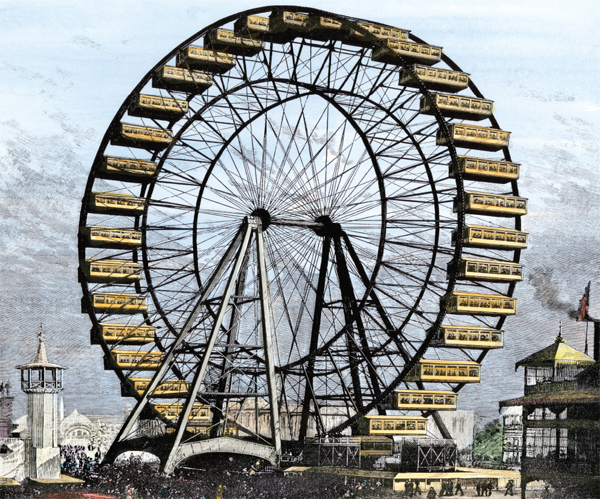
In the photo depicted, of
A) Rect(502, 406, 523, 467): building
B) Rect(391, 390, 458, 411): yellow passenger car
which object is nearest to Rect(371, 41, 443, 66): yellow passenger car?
Rect(391, 390, 458, 411): yellow passenger car

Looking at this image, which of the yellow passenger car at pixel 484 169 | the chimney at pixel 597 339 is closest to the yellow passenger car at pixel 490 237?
the yellow passenger car at pixel 484 169

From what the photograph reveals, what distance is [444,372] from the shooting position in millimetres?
46281

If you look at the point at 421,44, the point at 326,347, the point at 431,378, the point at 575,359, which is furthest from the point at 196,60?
the point at 575,359

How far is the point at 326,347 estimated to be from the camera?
49.4 metres

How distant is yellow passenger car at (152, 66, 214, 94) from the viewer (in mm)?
49625

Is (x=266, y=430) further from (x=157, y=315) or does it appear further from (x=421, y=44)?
(x=421, y=44)

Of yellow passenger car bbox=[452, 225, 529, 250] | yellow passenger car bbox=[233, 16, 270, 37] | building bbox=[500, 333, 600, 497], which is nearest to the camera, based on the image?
building bbox=[500, 333, 600, 497]

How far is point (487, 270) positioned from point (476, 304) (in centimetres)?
181

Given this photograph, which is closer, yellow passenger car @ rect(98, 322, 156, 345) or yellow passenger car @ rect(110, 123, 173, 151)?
yellow passenger car @ rect(110, 123, 173, 151)

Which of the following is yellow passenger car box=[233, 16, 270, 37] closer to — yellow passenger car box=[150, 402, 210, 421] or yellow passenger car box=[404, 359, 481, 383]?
yellow passenger car box=[404, 359, 481, 383]

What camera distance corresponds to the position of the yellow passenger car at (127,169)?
4922cm

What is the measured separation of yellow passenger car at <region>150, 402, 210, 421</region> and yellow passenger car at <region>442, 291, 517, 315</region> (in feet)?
44.9

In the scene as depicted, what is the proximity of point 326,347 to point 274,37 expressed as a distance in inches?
608

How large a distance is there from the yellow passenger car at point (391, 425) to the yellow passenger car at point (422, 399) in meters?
0.55
